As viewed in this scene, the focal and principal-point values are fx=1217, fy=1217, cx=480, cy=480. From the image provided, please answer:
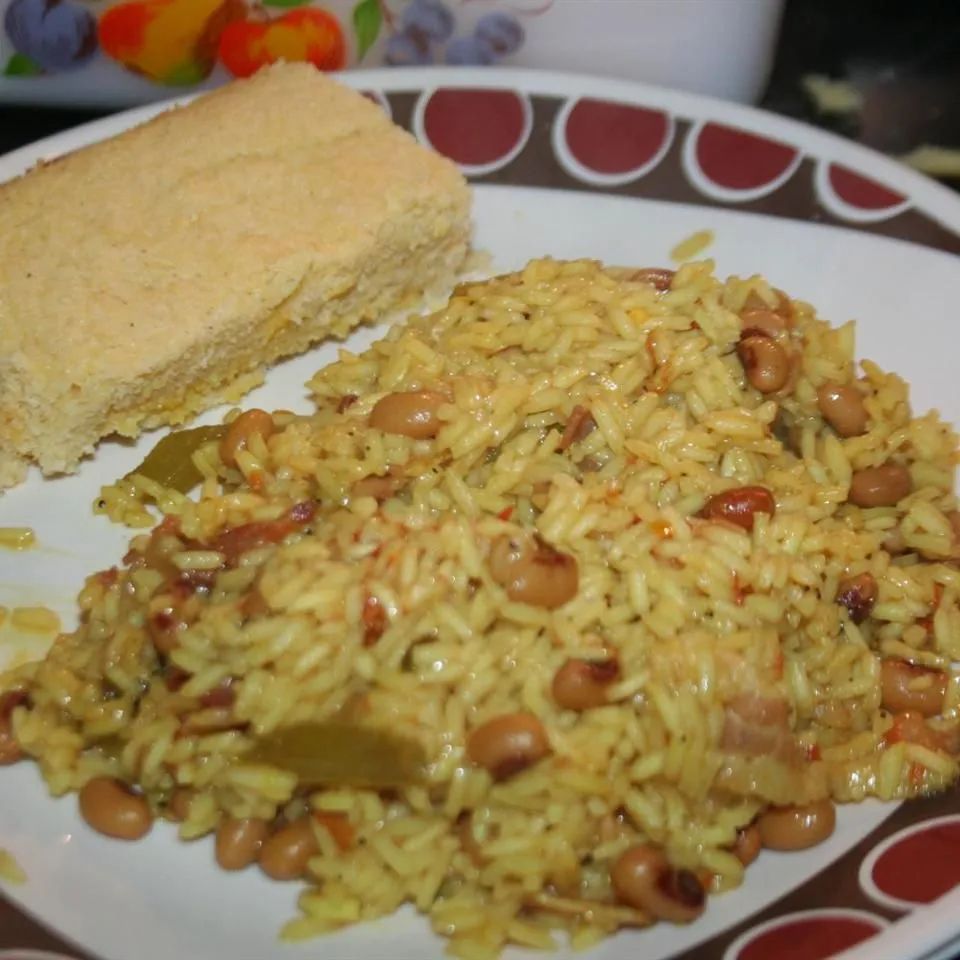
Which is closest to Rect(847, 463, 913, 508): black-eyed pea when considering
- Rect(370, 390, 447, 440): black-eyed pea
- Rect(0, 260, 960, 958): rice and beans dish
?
Rect(0, 260, 960, 958): rice and beans dish

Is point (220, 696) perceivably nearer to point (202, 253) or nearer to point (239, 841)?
point (239, 841)

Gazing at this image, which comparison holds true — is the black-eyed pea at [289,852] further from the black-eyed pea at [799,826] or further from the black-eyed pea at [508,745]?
the black-eyed pea at [799,826]

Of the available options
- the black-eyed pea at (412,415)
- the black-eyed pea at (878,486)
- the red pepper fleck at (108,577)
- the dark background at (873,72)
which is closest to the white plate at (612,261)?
the red pepper fleck at (108,577)

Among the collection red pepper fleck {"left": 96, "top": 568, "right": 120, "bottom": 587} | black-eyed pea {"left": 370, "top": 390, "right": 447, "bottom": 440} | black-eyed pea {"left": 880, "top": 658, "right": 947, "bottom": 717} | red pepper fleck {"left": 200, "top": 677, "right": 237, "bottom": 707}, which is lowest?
red pepper fleck {"left": 96, "top": 568, "right": 120, "bottom": 587}

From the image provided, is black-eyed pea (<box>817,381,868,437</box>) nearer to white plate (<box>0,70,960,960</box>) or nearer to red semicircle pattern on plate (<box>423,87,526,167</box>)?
white plate (<box>0,70,960,960</box>)

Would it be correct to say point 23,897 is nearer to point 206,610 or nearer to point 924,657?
point 206,610

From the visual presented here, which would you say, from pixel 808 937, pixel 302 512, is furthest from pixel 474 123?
pixel 808 937
